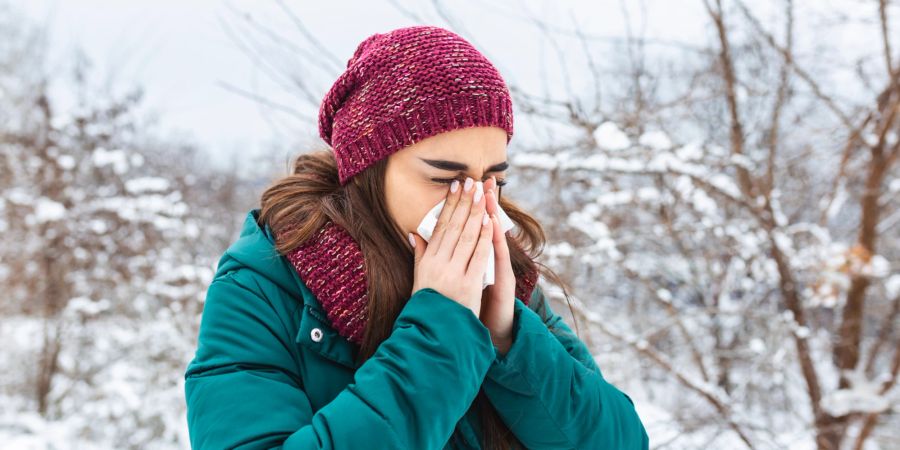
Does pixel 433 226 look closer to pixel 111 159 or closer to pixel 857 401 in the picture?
pixel 857 401

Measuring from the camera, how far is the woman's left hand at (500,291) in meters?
1.13

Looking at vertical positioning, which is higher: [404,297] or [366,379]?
[404,297]

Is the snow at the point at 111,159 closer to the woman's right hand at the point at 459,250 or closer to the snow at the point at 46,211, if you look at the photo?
the snow at the point at 46,211

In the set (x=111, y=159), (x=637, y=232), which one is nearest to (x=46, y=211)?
(x=111, y=159)

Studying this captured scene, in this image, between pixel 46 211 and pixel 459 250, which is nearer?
pixel 459 250

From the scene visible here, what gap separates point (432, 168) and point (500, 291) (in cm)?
25

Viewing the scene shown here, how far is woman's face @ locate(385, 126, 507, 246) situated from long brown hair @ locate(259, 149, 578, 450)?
1.4 inches

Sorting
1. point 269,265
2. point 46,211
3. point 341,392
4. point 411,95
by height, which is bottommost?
point 46,211

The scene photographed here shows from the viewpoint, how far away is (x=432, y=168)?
112 cm

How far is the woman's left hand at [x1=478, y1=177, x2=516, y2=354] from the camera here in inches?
44.6

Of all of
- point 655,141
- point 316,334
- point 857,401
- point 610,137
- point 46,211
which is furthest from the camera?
point 46,211

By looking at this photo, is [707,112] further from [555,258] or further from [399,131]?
[399,131]

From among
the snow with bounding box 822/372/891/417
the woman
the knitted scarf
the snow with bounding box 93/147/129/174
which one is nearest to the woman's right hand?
the woman

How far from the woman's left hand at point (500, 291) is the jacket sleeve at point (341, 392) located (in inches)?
4.6
